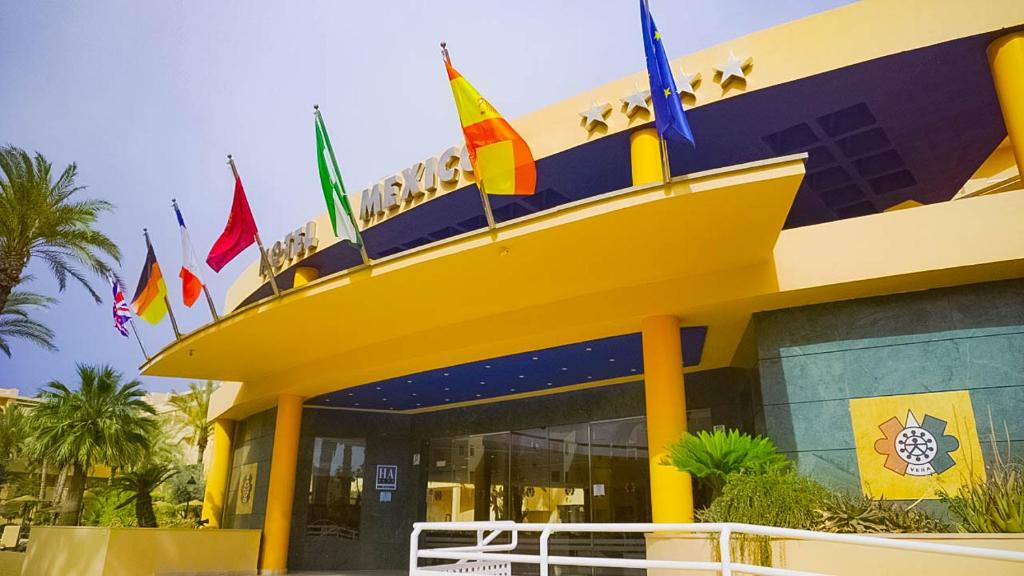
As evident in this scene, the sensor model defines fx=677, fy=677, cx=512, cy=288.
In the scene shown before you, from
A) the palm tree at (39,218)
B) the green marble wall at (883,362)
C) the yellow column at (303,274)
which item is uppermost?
the palm tree at (39,218)

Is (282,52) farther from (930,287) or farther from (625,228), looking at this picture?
(930,287)

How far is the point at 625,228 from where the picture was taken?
29.6 ft

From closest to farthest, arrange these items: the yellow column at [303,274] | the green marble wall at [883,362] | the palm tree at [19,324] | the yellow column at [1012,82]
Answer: the green marble wall at [883,362]
the yellow column at [1012,82]
the yellow column at [303,274]
the palm tree at [19,324]

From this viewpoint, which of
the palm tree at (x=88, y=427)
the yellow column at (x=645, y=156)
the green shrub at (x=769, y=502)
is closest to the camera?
the green shrub at (x=769, y=502)

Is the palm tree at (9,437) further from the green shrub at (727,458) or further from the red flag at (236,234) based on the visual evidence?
the green shrub at (727,458)

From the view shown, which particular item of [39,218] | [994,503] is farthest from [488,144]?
[39,218]

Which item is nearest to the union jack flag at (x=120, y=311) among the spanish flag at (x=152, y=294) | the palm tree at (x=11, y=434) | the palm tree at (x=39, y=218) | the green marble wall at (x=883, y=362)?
the palm tree at (x=39, y=218)

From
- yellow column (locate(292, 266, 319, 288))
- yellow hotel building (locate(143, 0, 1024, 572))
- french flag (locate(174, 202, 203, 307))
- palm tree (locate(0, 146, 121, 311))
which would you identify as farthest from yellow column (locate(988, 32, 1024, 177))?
palm tree (locate(0, 146, 121, 311))

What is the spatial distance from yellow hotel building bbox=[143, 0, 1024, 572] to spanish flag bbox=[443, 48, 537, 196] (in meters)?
0.85

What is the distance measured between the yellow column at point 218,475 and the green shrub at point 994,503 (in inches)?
784

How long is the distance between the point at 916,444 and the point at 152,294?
14.7m

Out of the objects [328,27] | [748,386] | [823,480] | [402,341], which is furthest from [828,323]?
[328,27]

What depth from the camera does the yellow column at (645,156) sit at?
11.1m

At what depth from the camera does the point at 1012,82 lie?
921 cm
